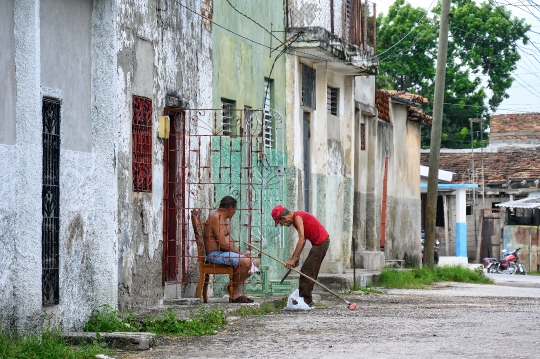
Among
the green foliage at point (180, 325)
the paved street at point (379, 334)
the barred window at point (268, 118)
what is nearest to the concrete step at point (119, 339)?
the paved street at point (379, 334)

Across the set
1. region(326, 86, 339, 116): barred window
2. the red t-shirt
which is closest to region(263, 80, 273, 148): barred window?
the red t-shirt

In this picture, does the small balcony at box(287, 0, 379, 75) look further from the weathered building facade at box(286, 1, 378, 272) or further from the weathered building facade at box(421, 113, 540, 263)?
the weathered building facade at box(421, 113, 540, 263)

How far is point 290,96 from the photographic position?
67.2 ft

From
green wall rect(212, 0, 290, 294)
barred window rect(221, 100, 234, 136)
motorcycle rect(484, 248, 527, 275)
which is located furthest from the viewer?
motorcycle rect(484, 248, 527, 275)

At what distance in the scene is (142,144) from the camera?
13.6 m

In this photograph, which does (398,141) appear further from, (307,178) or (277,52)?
(277,52)

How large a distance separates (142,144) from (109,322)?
301cm

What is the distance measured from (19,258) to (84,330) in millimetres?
1734

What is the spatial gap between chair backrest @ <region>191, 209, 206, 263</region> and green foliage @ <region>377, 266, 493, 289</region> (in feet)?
27.8

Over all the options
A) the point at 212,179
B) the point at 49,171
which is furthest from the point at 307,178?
the point at 49,171

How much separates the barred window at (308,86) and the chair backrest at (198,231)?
7.12m

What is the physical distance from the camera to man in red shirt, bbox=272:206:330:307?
1569 centimetres

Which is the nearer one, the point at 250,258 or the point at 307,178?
the point at 250,258

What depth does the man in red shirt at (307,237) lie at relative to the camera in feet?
51.5
